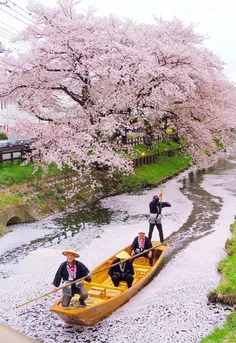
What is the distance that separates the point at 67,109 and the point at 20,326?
18.7 m

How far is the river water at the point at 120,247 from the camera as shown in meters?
9.52

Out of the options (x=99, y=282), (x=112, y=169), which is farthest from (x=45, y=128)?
(x=99, y=282)

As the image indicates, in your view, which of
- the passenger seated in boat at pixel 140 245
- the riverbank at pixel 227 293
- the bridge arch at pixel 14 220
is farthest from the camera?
the bridge arch at pixel 14 220

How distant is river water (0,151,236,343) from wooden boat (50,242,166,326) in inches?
10.1

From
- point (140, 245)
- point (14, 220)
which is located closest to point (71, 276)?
point (140, 245)

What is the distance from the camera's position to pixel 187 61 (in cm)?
2512

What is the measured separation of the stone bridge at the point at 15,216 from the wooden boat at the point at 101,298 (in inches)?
276

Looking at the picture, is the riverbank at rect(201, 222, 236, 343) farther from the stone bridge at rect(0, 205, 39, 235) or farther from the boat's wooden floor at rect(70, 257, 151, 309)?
the stone bridge at rect(0, 205, 39, 235)

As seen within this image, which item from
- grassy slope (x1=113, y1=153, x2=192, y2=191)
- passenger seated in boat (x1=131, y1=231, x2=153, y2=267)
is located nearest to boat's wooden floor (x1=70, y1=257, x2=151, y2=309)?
passenger seated in boat (x1=131, y1=231, x2=153, y2=267)

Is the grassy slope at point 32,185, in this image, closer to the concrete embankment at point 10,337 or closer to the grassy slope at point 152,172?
the grassy slope at point 152,172

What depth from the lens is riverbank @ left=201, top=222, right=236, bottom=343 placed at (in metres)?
8.51

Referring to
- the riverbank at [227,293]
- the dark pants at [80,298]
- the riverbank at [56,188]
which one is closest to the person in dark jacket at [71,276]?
the dark pants at [80,298]

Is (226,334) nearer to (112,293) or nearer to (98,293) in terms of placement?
(112,293)

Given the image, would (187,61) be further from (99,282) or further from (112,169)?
(99,282)
